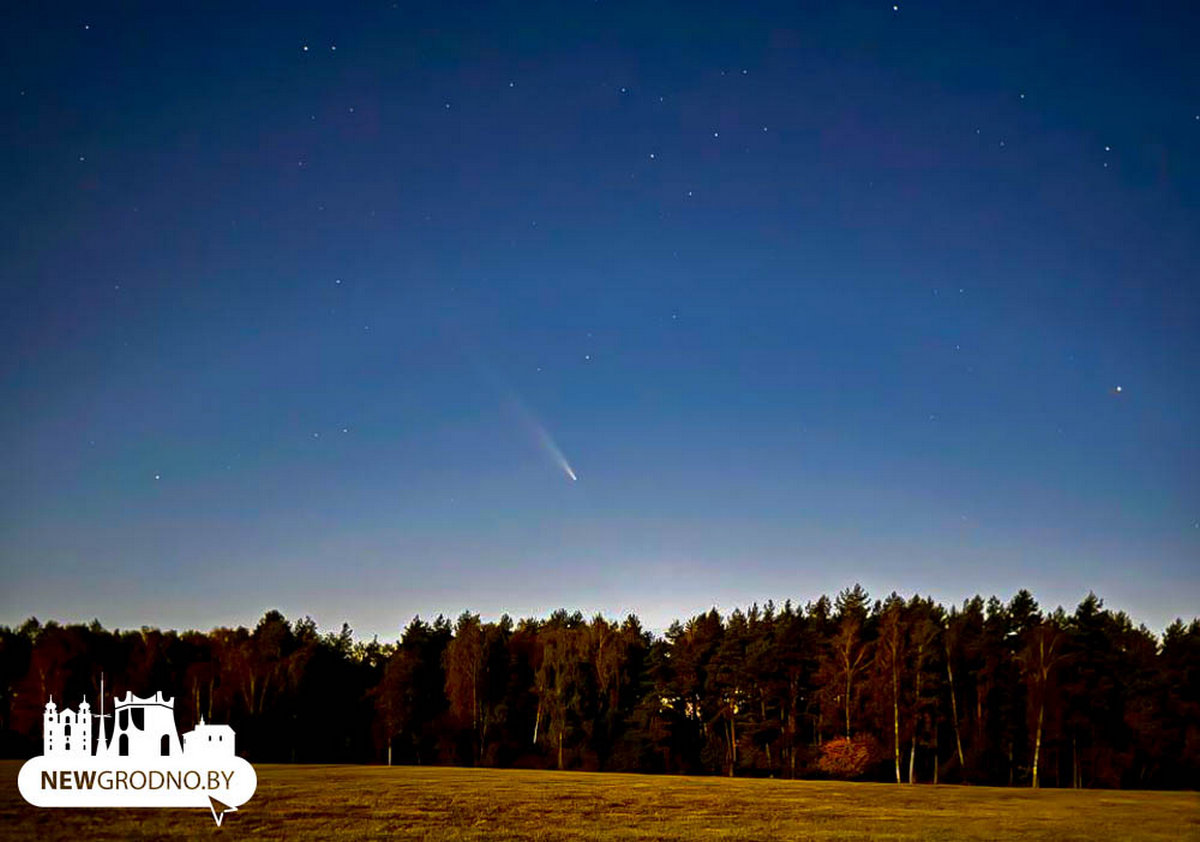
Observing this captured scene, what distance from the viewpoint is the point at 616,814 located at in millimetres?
36188

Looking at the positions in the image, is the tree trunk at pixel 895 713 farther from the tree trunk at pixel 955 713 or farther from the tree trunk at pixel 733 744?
the tree trunk at pixel 733 744

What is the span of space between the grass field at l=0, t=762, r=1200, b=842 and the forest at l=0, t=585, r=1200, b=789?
15381 mm

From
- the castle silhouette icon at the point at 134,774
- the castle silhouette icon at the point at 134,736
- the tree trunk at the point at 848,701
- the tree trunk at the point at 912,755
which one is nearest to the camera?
the castle silhouette icon at the point at 134,774

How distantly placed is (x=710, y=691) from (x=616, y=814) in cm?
4841

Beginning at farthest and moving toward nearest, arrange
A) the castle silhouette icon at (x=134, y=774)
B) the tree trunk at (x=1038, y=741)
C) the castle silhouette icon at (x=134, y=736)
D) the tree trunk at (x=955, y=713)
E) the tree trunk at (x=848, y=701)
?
the tree trunk at (x=848, y=701) < the tree trunk at (x=955, y=713) < the tree trunk at (x=1038, y=741) < the castle silhouette icon at (x=134, y=736) < the castle silhouette icon at (x=134, y=774)

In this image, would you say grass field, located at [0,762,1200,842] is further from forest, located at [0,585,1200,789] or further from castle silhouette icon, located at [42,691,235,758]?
forest, located at [0,585,1200,789]

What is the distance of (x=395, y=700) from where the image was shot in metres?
86.4

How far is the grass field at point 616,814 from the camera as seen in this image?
28516 mm

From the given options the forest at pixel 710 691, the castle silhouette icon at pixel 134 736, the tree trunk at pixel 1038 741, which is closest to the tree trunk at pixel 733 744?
the forest at pixel 710 691

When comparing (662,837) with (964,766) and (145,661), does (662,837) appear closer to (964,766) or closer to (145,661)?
(964,766)

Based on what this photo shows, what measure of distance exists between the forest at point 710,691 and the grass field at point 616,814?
1538cm

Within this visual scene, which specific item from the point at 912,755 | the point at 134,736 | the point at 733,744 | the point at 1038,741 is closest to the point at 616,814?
the point at 134,736

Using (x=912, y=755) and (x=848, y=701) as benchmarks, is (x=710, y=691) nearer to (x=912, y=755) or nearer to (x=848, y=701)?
(x=848, y=701)

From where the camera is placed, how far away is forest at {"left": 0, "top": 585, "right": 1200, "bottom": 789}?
7125 cm
